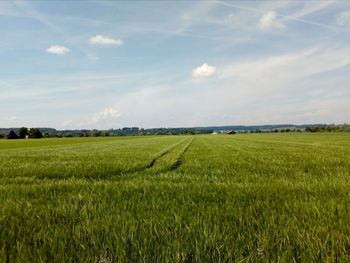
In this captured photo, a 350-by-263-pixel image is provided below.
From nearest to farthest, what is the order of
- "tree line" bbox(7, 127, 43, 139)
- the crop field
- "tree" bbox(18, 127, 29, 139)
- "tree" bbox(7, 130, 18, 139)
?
the crop field, "tree" bbox(7, 130, 18, 139), "tree line" bbox(7, 127, 43, 139), "tree" bbox(18, 127, 29, 139)

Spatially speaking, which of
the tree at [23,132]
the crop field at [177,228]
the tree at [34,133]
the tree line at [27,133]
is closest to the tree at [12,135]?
the tree line at [27,133]

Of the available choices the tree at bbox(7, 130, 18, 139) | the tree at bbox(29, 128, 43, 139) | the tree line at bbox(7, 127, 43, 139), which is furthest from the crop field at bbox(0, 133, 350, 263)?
the tree at bbox(29, 128, 43, 139)

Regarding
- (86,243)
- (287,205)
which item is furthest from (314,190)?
(86,243)

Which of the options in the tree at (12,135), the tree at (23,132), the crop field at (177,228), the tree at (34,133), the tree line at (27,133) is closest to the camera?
the crop field at (177,228)

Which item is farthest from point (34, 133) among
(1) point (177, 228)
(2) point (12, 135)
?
(1) point (177, 228)

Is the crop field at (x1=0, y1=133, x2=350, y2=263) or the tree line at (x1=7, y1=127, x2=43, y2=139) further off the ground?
the tree line at (x1=7, y1=127, x2=43, y2=139)

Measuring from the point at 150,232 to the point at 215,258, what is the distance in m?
0.73

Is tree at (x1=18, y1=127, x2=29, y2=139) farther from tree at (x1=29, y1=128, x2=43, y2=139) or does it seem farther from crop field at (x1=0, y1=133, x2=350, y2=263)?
crop field at (x1=0, y1=133, x2=350, y2=263)

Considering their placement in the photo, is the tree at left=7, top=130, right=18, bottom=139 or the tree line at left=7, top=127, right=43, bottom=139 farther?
the tree line at left=7, top=127, right=43, bottom=139

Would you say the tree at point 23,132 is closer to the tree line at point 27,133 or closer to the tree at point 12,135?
the tree line at point 27,133

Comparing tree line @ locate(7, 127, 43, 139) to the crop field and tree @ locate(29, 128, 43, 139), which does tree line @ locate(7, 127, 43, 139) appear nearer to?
tree @ locate(29, 128, 43, 139)

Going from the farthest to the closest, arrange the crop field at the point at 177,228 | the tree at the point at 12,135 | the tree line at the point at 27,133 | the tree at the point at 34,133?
A: the tree at the point at 34,133
the tree line at the point at 27,133
the tree at the point at 12,135
the crop field at the point at 177,228

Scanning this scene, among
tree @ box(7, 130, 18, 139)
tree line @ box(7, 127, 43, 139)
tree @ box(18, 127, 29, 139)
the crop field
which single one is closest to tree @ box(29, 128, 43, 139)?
tree line @ box(7, 127, 43, 139)

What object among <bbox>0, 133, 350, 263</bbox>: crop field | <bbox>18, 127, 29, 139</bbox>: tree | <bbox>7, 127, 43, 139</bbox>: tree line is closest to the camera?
<bbox>0, 133, 350, 263</bbox>: crop field
